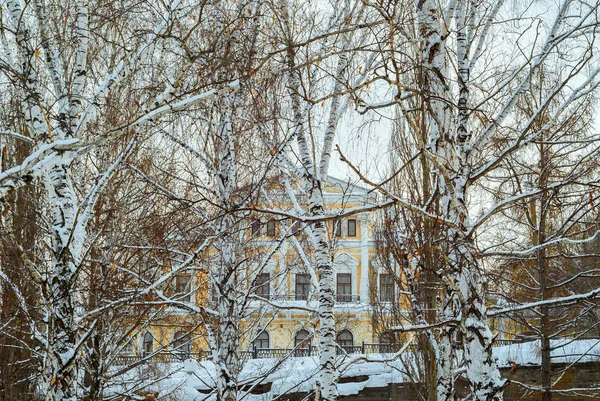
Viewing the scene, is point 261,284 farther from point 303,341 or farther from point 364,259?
point 364,259

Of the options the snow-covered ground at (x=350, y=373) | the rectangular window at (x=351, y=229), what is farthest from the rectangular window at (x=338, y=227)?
the rectangular window at (x=351, y=229)

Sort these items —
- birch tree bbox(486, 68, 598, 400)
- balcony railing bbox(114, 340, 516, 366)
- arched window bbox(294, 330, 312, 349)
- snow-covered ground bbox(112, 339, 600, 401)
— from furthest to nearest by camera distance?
snow-covered ground bbox(112, 339, 600, 401) → balcony railing bbox(114, 340, 516, 366) → arched window bbox(294, 330, 312, 349) → birch tree bbox(486, 68, 598, 400)

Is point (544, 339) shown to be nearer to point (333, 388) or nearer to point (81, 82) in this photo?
point (333, 388)

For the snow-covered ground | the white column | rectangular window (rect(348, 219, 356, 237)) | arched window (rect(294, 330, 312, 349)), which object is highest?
rectangular window (rect(348, 219, 356, 237))

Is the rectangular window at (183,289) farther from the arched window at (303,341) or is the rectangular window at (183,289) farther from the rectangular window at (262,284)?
the arched window at (303,341)

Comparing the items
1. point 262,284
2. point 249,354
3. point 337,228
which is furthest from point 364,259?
point 262,284

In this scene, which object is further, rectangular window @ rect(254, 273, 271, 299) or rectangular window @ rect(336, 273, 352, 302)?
rectangular window @ rect(336, 273, 352, 302)

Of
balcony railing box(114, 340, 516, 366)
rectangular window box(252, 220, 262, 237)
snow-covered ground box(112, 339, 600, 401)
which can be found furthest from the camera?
snow-covered ground box(112, 339, 600, 401)

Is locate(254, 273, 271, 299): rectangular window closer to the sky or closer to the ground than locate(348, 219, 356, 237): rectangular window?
closer to the ground

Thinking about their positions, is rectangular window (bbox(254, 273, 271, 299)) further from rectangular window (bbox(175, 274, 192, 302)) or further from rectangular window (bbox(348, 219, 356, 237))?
rectangular window (bbox(348, 219, 356, 237))

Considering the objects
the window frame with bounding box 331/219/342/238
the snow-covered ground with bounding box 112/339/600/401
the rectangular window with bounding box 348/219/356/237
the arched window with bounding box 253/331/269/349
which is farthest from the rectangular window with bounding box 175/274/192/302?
the rectangular window with bounding box 348/219/356/237

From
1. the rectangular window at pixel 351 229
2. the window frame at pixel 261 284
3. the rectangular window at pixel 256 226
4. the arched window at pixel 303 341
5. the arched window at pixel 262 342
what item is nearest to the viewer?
the window frame at pixel 261 284

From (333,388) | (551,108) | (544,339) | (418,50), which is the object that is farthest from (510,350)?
(418,50)

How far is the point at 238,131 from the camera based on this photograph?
8.38 m
